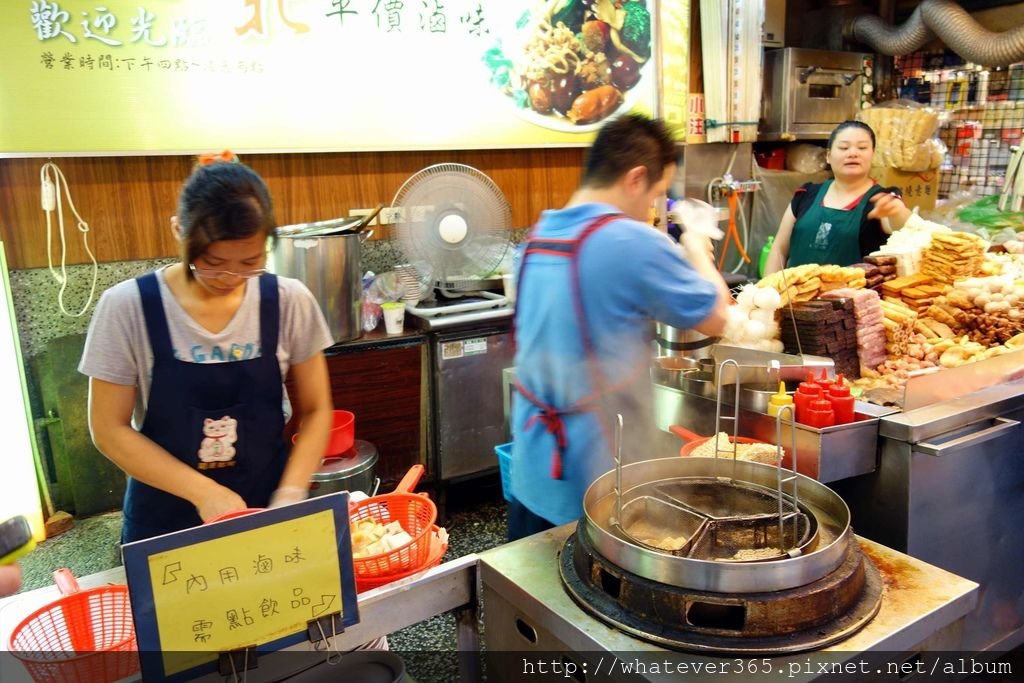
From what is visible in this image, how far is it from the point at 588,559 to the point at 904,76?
651cm

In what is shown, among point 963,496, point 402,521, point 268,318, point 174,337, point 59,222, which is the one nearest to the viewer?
point 402,521

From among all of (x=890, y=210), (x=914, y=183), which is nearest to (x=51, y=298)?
(x=890, y=210)

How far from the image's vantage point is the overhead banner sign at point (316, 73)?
337 centimetres

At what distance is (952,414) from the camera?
2117 millimetres

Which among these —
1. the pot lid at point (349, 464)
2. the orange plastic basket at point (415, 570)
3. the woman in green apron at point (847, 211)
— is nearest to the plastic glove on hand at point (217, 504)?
the orange plastic basket at point (415, 570)

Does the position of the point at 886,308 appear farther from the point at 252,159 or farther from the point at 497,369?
the point at 252,159

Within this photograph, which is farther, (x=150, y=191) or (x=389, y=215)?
(x=389, y=215)

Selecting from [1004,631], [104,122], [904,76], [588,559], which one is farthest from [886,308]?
[904,76]

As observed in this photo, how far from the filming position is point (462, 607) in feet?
4.95

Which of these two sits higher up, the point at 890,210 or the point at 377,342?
the point at 890,210

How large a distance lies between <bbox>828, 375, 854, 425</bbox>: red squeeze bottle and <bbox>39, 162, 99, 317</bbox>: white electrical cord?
3393 millimetres

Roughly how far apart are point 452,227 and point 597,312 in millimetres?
2098

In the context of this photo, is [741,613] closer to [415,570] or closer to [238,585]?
[415,570]

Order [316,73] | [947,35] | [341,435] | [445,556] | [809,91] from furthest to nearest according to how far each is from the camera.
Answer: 1. [809,91]
2. [947,35]
3. [316,73]
4. [445,556]
5. [341,435]
